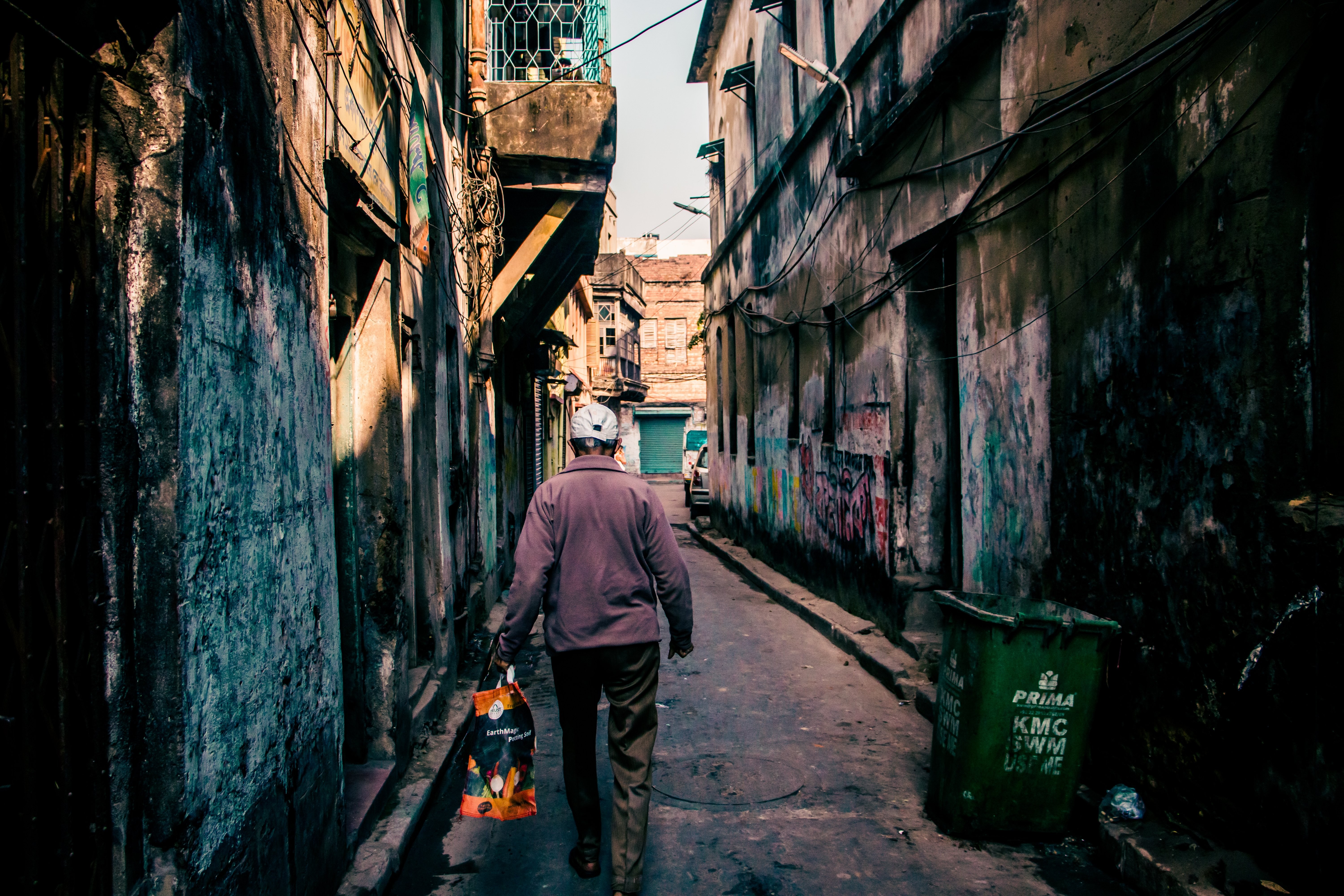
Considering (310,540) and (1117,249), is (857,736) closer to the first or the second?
(1117,249)

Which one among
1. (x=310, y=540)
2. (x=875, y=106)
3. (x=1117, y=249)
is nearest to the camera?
(x=310, y=540)

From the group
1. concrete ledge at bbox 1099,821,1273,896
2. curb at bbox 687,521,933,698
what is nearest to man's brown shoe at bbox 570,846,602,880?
concrete ledge at bbox 1099,821,1273,896

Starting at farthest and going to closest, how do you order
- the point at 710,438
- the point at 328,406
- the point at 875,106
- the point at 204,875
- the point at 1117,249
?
the point at 710,438, the point at 875,106, the point at 1117,249, the point at 328,406, the point at 204,875

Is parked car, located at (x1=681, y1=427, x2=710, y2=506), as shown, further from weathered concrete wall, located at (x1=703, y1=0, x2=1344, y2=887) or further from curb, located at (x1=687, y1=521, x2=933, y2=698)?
weathered concrete wall, located at (x1=703, y1=0, x2=1344, y2=887)

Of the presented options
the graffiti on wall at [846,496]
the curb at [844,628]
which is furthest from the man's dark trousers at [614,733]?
the graffiti on wall at [846,496]

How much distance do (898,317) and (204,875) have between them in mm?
6518

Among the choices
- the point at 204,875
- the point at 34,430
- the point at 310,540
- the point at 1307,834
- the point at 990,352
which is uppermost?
the point at 990,352

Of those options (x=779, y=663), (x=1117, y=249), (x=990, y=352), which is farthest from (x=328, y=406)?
(x=779, y=663)

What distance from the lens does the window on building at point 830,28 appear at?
9.52 m

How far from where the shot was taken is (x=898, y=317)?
760cm

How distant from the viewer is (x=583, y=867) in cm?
375

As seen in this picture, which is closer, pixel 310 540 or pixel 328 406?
pixel 310 540

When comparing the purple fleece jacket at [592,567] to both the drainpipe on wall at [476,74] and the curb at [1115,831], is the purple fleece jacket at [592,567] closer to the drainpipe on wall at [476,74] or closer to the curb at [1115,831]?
the curb at [1115,831]

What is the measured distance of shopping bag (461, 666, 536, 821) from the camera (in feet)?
12.0
